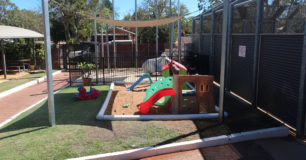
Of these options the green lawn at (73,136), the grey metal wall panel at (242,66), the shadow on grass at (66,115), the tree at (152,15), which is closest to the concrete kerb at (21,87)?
the shadow on grass at (66,115)

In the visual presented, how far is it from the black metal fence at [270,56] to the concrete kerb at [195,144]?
1.79ft

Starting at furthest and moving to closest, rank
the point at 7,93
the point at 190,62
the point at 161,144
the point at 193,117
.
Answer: the point at 190,62 < the point at 7,93 < the point at 193,117 < the point at 161,144

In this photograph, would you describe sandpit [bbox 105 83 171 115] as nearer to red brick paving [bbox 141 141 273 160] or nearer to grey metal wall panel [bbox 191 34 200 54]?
red brick paving [bbox 141 141 273 160]

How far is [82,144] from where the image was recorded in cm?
524

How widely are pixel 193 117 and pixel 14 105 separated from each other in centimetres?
640

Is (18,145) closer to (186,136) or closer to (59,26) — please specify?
(186,136)

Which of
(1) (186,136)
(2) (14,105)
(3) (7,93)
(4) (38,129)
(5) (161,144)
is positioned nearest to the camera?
(5) (161,144)

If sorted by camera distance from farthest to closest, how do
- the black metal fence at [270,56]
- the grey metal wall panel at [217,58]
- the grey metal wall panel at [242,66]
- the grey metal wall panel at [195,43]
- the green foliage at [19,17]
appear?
the green foliage at [19,17], the grey metal wall panel at [195,43], the grey metal wall panel at [217,58], the grey metal wall panel at [242,66], the black metal fence at [270,56]

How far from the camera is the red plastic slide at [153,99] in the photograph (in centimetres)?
719

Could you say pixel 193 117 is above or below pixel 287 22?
below

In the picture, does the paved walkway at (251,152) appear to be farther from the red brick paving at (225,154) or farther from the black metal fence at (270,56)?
the black metal fence at (270,56)

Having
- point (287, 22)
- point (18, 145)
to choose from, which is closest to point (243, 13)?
point (287, 22)

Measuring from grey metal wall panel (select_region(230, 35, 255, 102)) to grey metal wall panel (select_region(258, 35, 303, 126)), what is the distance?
73 centimetres

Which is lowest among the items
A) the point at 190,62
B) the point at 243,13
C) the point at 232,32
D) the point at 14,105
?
the point at 14,105
